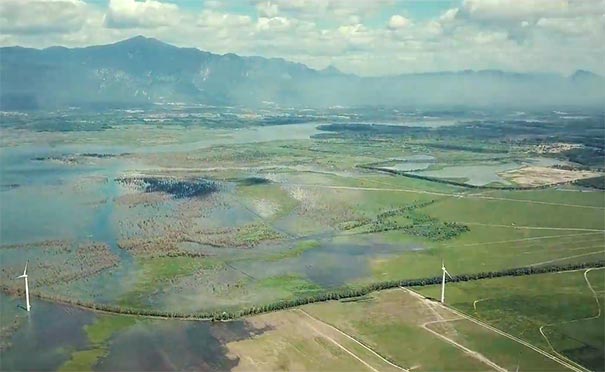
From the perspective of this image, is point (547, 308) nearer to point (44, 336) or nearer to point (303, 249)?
point (303, 249)

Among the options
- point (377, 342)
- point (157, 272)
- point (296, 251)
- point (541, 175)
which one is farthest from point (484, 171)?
point (377, 342)

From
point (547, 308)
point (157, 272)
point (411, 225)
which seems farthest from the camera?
point (411, 225)

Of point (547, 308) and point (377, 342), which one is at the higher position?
point (547, 308)

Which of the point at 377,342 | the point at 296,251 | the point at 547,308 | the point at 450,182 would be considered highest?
the point at 450,182

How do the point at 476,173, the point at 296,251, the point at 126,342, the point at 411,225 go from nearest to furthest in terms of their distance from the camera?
the point at 126,342, the point at 296,251, the point at 411,225, the point at 476,173

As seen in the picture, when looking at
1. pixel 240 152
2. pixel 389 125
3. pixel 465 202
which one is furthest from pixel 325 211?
pixel 389 125

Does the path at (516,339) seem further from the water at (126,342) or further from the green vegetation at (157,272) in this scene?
the green vegetation at (157,272)

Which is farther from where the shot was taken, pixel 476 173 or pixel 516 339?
pixel 476 173

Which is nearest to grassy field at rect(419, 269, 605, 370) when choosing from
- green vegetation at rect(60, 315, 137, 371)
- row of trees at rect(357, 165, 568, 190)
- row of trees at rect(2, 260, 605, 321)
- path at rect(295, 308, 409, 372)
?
row of trees at rect(2, 260, 605, 321)
